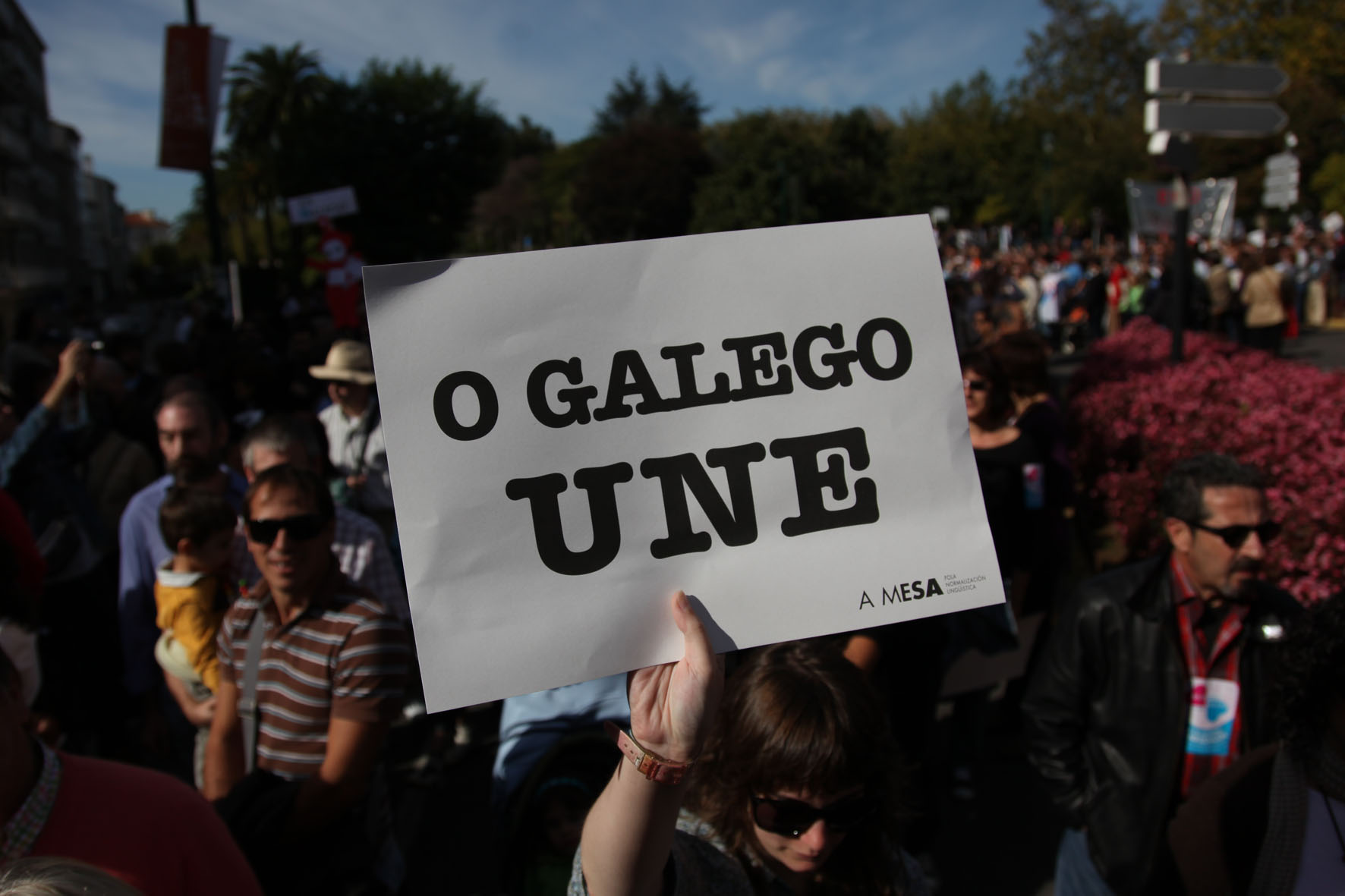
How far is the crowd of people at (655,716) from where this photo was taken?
1.60m

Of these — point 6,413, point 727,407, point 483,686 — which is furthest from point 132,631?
point 727,407

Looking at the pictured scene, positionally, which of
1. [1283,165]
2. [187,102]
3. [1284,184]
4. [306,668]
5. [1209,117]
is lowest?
[306,668]

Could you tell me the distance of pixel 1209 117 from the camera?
19.0 ft

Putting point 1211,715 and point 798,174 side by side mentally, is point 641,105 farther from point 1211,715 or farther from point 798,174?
point 1211,715

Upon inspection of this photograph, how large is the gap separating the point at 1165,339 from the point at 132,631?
925 cm

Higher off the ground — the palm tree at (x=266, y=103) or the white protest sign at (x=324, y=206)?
the palm tree at (x=266, y=103)

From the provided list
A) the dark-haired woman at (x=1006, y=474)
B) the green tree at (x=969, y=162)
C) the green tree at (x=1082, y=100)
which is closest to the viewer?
the dark-haired woman at (x=1006, y=474)

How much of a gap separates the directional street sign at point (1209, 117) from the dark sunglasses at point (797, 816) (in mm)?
5414

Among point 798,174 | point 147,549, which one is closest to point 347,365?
point 147,549

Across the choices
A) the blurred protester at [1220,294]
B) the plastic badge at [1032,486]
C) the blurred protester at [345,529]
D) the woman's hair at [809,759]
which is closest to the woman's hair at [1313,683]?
the woman's hair at [809,759]

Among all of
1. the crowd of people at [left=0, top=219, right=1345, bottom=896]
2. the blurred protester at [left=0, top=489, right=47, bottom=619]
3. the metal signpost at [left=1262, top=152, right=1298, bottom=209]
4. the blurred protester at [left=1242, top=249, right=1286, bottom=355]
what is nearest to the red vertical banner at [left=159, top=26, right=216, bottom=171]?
the crowd of people at [left=0, top=219, right=1345, bottom=896]

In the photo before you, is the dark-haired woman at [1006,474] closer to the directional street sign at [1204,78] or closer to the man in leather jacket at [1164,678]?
the man in leather jacket at [1164,678]

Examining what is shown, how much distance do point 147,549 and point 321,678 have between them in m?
1.60

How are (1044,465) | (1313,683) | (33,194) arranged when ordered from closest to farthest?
1. (1313,683)
2. (1044,465)
3. (33,194)
